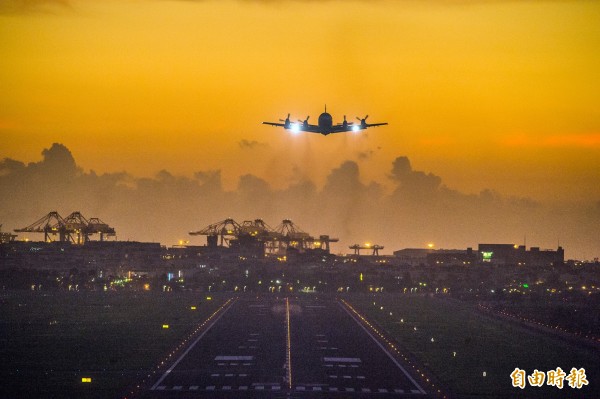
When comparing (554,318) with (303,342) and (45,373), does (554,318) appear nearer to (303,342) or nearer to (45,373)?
(303,342)

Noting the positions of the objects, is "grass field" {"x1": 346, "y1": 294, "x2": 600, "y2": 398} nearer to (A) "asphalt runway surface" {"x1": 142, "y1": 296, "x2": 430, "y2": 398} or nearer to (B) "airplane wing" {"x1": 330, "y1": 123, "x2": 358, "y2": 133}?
(A) "asphalt runway surface" {"x1": 142, "y1": 296, "x2": 430, "y2": 398}

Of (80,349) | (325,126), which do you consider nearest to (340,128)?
(325,126)

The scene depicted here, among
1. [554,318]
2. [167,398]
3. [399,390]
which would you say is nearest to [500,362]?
[399,390]

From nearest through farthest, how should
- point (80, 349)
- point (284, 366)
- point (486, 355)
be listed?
point (284, 366) → point (486, 355) → point (80, 349)

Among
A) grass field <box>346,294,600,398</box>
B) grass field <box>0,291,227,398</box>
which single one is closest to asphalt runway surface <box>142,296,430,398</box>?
grass field <box>0,291,227,398</box>

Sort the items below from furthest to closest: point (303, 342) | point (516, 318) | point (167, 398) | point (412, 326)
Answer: point (516, 318), point (412, 326), point (303, 342), point (167, 398)

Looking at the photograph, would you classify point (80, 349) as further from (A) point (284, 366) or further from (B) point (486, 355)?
(B) point (486, 355)
